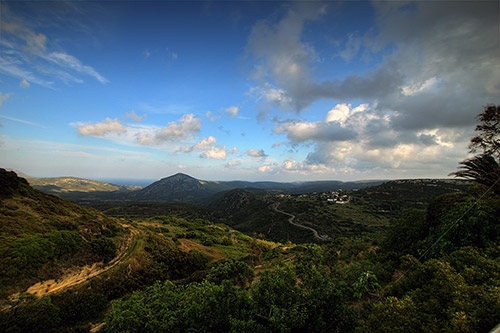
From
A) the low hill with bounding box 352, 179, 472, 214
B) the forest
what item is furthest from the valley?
the low hill with bounding box 352, 179, 472, 214

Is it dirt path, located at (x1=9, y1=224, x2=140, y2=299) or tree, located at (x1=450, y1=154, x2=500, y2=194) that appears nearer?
tree, located at (x1=450, y1=154, x2=500, y2=194)

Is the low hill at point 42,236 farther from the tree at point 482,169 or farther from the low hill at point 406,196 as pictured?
the low hill at point 406,196

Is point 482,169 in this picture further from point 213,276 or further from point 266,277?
point 213,276

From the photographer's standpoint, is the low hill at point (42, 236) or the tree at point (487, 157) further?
the low hill at point (42, 236)

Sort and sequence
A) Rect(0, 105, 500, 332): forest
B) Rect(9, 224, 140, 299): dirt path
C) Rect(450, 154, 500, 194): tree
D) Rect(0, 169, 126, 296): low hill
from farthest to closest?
Rect(0, 169, 126, 296): low hill < Rect(9, 224, 140, 299): dirt path < Rect(450, 154, 500, 194): tree < Rect(0, 105, 500, 332): forest

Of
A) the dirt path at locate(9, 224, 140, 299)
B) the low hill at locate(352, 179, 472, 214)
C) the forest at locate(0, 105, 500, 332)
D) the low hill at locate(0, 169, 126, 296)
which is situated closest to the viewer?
the forest at locate(0, 105, 500, 332)

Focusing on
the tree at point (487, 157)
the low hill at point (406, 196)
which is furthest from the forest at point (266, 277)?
the low hill at point (406, 196)

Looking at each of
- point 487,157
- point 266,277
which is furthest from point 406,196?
point 266,277

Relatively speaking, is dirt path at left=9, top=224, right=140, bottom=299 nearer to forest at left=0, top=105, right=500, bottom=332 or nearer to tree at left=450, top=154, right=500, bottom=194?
forest at left=0, top=105, right=500, bottom=332

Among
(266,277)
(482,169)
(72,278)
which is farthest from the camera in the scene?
(72,278)

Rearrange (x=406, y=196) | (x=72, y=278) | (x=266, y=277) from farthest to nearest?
(x=406, y=196), (x=72, y=278), (x=266, y=277)

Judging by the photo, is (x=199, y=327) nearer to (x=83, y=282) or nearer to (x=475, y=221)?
(x=475, y=221)
